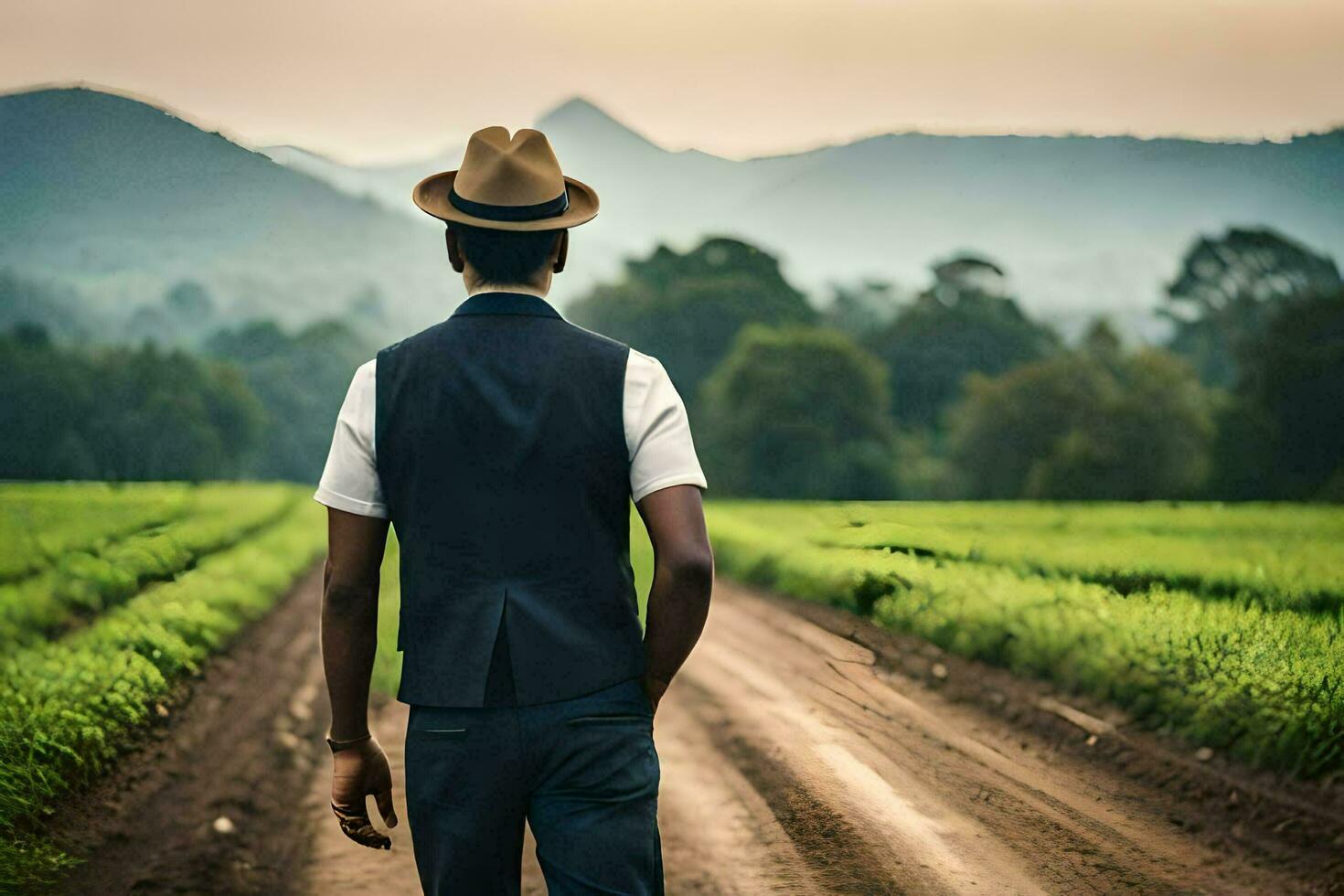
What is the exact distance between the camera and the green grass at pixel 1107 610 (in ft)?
14.2

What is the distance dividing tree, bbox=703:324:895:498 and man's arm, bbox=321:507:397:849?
3225 millimetres

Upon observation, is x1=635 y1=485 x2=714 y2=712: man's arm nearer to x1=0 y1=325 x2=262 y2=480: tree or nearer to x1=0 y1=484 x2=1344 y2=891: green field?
x1=0 y1=484 x2=1344 y2=891: green field

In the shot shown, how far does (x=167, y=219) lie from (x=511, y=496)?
3.92 meters

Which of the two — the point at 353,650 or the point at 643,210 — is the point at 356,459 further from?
the point at 643,210

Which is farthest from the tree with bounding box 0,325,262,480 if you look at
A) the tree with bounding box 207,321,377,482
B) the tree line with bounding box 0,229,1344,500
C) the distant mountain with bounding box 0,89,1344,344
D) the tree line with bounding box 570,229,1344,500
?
the tree line with bounding box 570,229,1344,500

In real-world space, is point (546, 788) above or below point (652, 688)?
below

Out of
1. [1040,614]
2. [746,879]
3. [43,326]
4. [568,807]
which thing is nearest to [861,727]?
[746,879]

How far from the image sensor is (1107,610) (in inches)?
194

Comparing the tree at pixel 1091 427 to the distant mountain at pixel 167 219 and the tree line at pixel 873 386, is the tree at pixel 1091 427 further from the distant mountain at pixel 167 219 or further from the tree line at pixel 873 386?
the distant mountain at pixel 167 219

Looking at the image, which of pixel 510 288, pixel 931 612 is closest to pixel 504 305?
pixel 510 288

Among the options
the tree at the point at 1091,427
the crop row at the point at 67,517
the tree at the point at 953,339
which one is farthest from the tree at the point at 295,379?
the tree at the point at 1091,427

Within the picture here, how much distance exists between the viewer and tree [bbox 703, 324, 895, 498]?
6.02 metres

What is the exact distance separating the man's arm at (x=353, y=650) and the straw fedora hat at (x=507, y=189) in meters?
0.62

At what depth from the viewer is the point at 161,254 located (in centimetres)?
554
